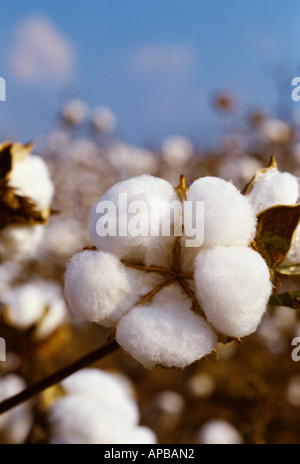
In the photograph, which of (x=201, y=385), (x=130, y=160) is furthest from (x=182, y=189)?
(x=130, y=160)

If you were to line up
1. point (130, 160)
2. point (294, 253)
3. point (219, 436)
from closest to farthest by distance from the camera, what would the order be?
point (294, 253)
point (219, 436)
point (130, 160)

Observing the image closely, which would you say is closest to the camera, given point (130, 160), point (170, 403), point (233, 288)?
point (233, 288)

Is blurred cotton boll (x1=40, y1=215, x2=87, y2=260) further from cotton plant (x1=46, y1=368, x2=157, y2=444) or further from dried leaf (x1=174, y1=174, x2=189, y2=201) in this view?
dried leaf (x1=174, y1=174, x2=189, y2=201)

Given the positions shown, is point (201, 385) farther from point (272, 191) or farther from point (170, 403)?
point (272, 191)

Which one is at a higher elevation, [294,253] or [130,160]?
[294,253]

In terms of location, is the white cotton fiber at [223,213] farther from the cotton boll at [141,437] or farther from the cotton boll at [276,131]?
the cotton boll at [276,131]

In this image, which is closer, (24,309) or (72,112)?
(24,309)

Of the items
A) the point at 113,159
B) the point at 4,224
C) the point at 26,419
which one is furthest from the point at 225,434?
the point at 113,159
